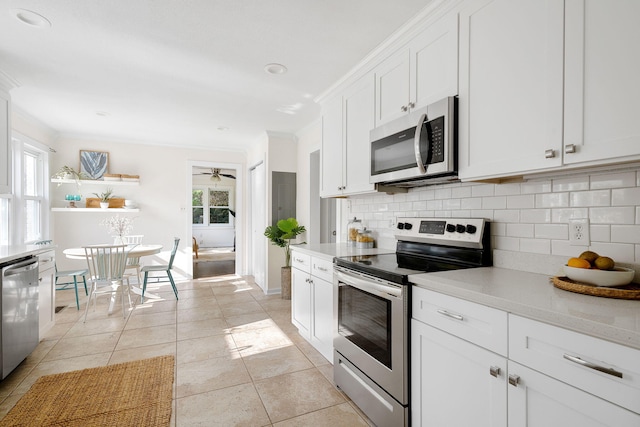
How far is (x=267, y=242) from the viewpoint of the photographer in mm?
4883

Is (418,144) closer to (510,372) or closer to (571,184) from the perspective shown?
(571,184)

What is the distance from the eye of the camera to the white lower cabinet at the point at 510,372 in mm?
892

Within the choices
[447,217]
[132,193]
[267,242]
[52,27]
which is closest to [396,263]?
[447,217]

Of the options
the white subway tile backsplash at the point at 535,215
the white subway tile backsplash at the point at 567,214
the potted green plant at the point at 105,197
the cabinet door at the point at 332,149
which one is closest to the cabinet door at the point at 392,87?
the cabinet door at the point at 332,149

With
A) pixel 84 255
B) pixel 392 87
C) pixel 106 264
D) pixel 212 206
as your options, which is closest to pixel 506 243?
pixel 392 87

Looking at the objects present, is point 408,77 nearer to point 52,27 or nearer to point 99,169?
point 52,27

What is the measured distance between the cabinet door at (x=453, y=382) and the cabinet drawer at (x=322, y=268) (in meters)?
0.98

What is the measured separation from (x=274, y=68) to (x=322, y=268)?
179cm

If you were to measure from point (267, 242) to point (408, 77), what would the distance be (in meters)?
3.40

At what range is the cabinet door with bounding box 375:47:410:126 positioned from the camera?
2135mm

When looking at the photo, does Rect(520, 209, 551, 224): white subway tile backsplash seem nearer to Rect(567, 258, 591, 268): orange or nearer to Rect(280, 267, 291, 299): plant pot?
Rect(567, 258, 591, 268): orange

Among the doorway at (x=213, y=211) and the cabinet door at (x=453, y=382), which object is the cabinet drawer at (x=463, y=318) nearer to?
the cabinet door at (x=453, y=382)

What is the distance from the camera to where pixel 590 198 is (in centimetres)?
146

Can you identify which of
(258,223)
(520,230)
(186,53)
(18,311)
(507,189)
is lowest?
(18,311)
